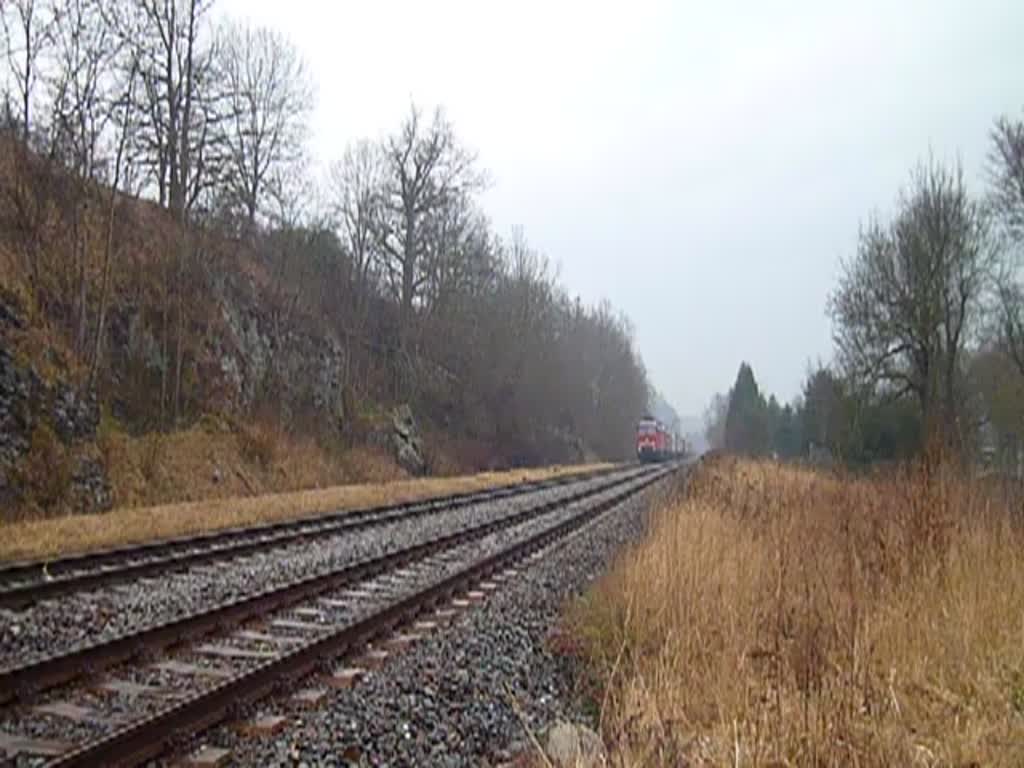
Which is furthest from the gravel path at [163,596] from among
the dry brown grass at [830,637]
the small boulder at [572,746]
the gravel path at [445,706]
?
the small boulder at [572,746]

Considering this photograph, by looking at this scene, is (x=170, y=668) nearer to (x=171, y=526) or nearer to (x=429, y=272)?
(x=171, y=526)

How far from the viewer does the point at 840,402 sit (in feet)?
120

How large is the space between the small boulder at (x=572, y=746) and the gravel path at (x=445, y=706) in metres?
0.31

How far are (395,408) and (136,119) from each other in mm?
16964

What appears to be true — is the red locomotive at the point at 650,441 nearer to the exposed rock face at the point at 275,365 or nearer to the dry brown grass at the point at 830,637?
the exposed rock face at the point at 275,365

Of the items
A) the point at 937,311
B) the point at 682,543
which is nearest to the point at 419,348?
the point at 937,311

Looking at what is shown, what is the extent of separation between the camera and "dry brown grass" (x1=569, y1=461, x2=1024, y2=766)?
423 centimetres

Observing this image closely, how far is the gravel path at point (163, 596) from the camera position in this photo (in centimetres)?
743

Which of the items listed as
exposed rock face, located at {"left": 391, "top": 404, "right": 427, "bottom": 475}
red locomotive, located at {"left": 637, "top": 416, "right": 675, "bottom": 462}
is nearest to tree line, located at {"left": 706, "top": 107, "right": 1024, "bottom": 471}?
exposed rock face, located at {"left": 391, "top": 404, "right": 427, "bottom": 475}

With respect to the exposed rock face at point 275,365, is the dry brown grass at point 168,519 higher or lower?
lower

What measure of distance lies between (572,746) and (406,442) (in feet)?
104

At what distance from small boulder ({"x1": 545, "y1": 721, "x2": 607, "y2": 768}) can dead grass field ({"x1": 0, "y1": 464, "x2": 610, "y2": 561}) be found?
9.12 meters

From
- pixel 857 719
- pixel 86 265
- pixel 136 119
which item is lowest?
pixel 857 719

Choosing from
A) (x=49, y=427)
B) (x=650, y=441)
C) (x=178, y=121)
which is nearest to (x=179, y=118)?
(x=178, y=121)
